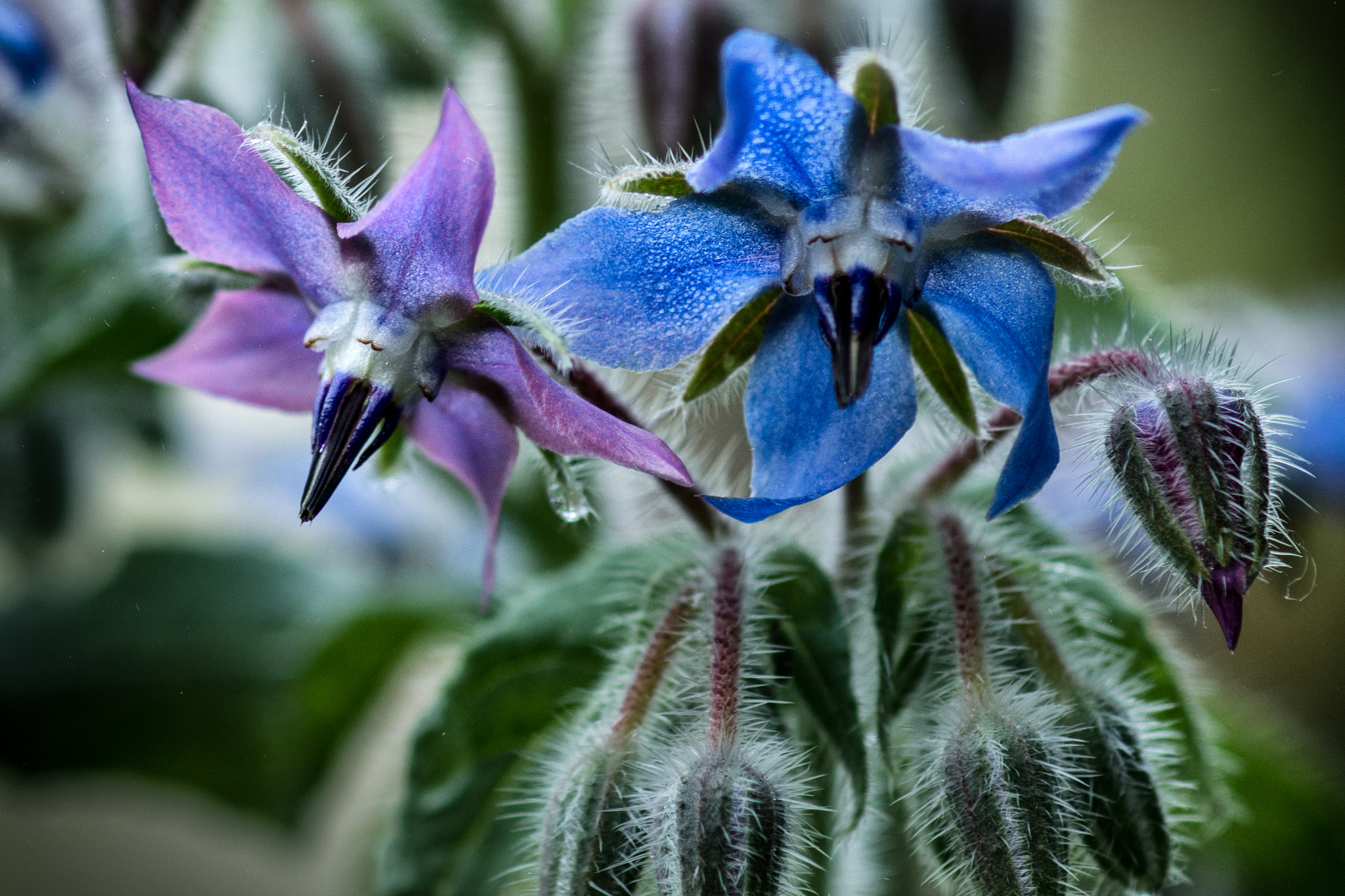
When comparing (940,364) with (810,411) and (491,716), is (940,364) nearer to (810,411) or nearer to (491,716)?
(810,411)

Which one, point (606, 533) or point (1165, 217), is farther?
point (1165, 217)

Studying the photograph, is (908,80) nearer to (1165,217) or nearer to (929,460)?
(929,460)

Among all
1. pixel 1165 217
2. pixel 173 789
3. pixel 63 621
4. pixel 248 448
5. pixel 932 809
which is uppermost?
pixel 1165 217

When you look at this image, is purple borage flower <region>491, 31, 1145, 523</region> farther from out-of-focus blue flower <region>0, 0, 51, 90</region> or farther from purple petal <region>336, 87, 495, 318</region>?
out-of-focus blue flower <region>0, 0, 51, 90</region>

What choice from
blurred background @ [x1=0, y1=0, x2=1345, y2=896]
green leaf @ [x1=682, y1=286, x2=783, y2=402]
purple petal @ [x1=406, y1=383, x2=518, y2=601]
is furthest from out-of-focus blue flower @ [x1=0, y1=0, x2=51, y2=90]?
green leaf @ [x1=682, y1=286, x2=783, y2=402]

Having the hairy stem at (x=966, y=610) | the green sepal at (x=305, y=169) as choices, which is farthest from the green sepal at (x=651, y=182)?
the hairy stem at (x=966, y=610)

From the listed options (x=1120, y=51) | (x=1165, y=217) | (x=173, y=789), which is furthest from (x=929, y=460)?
(x=173, y=789)

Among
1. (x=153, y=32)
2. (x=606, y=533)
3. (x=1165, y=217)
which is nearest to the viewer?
(x=153, y=32)
